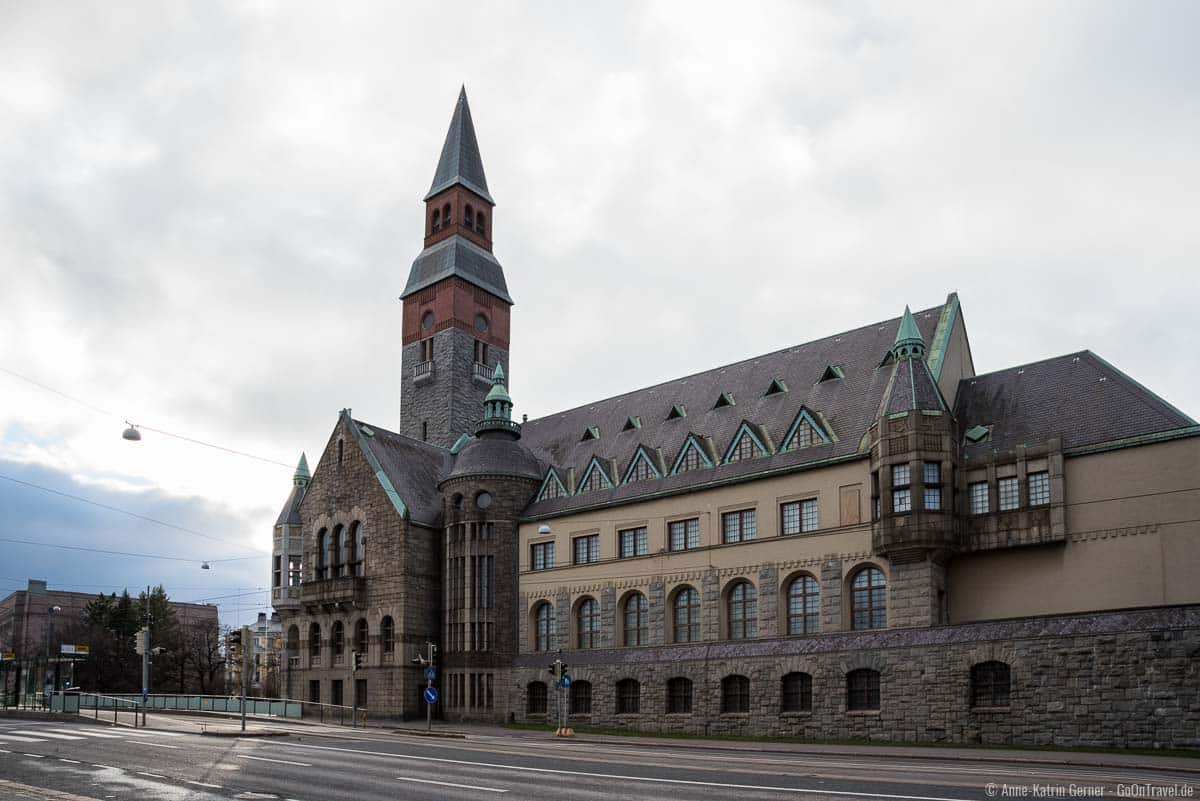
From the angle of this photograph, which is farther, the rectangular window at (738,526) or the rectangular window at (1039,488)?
the rectangular window at (738,526)

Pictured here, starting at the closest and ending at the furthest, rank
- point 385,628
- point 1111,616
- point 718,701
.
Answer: point 1111,616, point 718,701, point 385,628

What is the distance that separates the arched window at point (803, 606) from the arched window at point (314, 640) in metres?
30.2

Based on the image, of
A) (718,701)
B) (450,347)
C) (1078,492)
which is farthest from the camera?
(450,347)

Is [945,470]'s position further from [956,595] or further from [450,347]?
[450,347]

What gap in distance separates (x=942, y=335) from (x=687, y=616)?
17.1 meters

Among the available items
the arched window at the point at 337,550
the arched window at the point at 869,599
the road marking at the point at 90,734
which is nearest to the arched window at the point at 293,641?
the arched window at the point at 337,550

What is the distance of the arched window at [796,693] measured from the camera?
4112cm

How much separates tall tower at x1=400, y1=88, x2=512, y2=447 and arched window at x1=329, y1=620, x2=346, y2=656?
14.0m

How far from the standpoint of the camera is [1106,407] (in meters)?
38.6

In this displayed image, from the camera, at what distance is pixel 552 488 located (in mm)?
55844

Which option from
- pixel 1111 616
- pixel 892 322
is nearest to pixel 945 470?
pixel 1111 616

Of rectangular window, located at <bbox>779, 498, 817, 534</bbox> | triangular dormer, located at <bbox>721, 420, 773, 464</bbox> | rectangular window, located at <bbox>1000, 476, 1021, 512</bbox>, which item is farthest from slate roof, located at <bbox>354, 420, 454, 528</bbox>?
rectangular window, located at <bbox>1000, 476, 1021, 512</bbox>

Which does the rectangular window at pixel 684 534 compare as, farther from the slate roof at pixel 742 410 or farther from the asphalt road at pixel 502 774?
the asphalt road at pixel 502 774

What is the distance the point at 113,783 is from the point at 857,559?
29.3 metres
